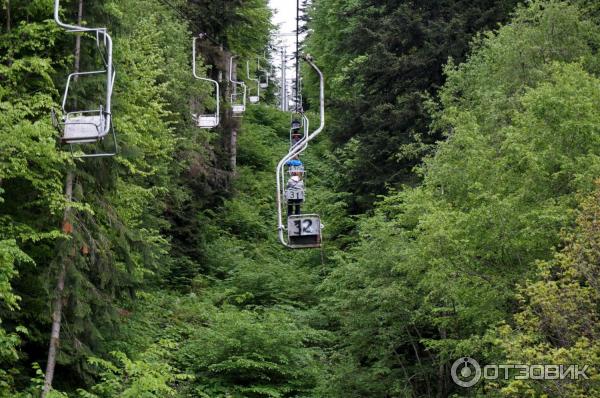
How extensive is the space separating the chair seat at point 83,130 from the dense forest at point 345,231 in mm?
1263

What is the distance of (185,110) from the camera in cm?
2902

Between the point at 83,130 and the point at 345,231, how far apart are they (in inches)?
804

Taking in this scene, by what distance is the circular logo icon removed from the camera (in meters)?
17.2

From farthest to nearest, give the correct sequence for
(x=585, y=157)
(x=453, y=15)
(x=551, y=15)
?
(x=453, y=15) → (x=551, y=15) → (x=585, y=157)

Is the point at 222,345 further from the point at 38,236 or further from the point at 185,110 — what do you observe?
the point at 185,110

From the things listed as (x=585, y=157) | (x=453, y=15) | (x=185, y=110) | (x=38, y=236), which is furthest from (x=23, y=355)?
(x=453, y=15)

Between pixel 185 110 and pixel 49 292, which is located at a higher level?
pixel 185 110

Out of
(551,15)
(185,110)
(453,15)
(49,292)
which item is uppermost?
(453,15)

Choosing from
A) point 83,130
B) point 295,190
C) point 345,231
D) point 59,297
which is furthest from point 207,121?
point 83,130

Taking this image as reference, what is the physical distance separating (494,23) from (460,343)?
18216mm

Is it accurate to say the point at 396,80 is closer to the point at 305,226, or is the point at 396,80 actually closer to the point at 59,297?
the point at 305,226

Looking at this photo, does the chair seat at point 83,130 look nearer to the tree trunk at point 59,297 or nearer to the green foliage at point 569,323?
the tree trunk at point 59,297

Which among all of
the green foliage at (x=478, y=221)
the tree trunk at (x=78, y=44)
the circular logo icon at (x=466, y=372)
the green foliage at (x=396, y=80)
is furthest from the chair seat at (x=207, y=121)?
the circular logo icon at (x=466, y=372)

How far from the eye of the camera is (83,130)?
12.3 meters
